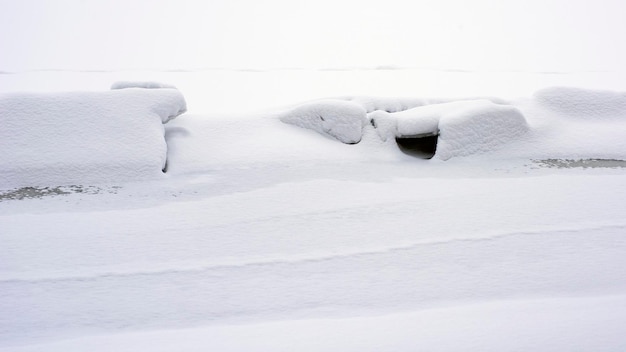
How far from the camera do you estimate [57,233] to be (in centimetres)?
206

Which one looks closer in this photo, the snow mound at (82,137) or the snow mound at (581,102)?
the snow mound at (82,137)

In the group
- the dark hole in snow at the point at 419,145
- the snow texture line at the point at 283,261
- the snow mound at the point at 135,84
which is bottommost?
the snow texture line at the point at 283,261

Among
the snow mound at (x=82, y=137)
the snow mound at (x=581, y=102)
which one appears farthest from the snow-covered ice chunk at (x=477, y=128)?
the snow mound at (x=82, y=137)

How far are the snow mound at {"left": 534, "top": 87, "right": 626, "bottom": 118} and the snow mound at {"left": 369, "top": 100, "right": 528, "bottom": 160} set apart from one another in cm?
39

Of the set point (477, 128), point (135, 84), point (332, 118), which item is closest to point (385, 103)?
point (332, 118)

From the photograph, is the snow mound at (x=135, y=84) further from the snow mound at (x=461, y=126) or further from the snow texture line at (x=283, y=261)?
the snow texture line at (x=283, y=261)

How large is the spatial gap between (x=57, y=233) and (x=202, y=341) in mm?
914

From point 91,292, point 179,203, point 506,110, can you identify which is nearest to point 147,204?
point 179,203

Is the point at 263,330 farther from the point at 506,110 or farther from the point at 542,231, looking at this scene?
the point at 506,110

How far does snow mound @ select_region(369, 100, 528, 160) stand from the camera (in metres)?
2.76

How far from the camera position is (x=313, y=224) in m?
2.17

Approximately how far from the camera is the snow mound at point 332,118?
2.82 meters

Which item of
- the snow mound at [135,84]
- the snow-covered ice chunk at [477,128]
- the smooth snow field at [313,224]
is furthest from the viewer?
the snow mound at [135,84]

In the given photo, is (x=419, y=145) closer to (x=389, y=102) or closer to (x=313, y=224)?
(x=389, y=102)
